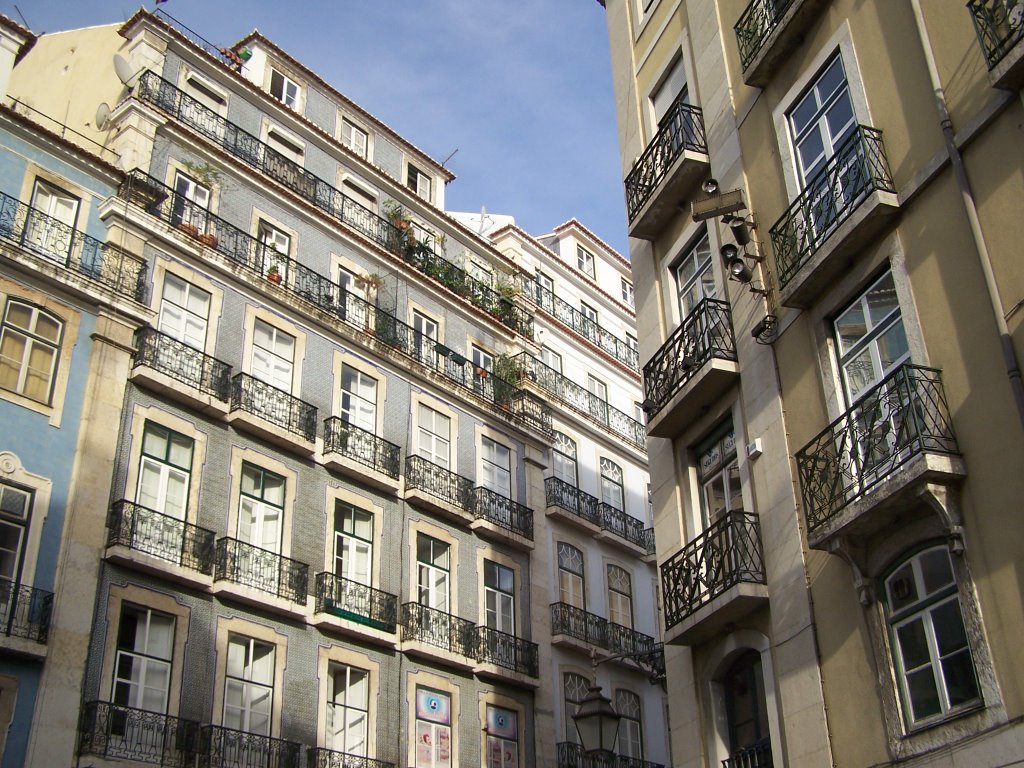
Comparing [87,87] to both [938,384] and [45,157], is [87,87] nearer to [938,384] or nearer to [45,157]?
[45,157]

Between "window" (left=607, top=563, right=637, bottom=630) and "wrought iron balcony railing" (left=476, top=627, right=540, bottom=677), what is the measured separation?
4344mm

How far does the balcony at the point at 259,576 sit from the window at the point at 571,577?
8760 millimetres

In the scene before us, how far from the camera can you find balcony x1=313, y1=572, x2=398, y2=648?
23.0 m

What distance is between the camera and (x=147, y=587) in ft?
66.8

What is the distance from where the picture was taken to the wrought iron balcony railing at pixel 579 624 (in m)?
28.7

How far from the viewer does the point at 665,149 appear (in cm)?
1738

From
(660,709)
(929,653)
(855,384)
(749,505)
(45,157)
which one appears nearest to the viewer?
(929,653)

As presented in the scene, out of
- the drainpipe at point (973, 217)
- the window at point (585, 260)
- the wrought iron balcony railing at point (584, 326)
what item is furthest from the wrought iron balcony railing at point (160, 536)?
the window at point (585, 260)

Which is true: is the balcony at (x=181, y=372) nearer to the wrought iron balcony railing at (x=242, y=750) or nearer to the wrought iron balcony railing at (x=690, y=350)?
the wrought iron balcony railing at (x=242, y=750)

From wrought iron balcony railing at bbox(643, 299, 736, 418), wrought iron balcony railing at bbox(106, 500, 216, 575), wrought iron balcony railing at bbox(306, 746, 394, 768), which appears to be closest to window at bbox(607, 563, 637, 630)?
wrought iron balcony railing at bbox(306, 746, 394, 768)

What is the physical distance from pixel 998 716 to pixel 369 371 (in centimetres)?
1911

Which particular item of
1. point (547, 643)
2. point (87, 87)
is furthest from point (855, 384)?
point (87, 87)

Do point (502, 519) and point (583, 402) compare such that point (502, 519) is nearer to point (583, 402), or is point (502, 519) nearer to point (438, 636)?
point (438, 636)

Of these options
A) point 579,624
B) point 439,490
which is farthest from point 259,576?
point 579,624
